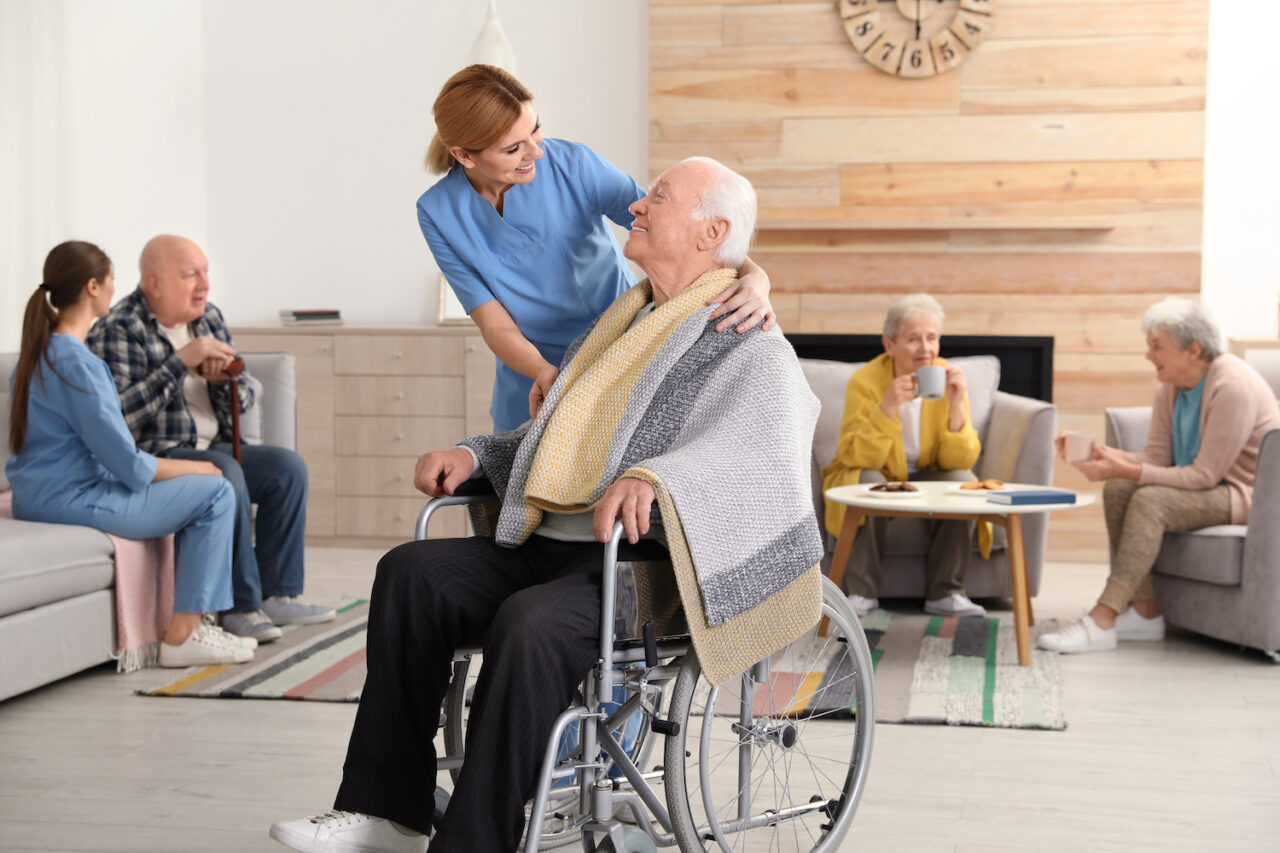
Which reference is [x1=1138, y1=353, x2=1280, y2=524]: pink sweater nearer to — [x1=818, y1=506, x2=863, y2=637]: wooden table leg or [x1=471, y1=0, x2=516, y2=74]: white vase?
[x1=818, y1=506, x2=863, y2=637]: wooden table leg

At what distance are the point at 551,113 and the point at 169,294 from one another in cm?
219

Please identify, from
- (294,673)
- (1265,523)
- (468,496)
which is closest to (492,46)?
(294,673)

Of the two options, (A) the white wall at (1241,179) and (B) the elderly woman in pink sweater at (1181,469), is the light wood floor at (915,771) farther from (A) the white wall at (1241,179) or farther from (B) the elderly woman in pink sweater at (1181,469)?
(A) the white wall at (1241,179)

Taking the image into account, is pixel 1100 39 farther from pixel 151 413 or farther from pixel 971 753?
pixel 151 413

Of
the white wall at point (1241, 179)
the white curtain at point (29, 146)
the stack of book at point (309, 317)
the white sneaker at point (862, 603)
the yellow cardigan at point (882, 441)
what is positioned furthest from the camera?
the stack of book at point (309, 317)

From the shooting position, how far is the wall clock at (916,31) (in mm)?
4773

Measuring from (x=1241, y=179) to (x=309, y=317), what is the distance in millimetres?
3635

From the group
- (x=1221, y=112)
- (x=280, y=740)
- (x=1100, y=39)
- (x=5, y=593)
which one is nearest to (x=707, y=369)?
(x=280, y=740)

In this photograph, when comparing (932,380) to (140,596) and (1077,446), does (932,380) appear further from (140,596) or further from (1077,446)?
(140,596)

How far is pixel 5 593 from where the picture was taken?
115 inches

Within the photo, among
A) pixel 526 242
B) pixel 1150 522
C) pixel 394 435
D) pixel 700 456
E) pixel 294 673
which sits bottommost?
pixel 294 673

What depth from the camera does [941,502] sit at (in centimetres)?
337

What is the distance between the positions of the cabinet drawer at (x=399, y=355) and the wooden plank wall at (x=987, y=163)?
3.75 ft

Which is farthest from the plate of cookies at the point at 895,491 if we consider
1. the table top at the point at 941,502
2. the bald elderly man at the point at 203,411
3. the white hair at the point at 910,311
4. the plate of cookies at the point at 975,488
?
the bald elderly man at the point at 203,411
